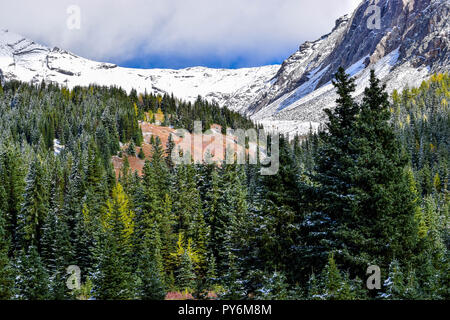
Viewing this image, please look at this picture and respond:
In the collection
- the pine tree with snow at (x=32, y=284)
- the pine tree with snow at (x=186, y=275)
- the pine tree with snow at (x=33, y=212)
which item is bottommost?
the pine tree with snow at (x=186, y=275)

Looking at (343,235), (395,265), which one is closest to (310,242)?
(343,235)

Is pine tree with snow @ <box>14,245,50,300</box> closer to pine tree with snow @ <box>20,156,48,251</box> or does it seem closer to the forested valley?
the forested valley

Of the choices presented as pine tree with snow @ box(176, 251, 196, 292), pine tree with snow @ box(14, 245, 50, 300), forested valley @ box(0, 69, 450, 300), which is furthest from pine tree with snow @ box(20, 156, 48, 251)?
pine tree with snow @ box(14, 245, 50, 300)

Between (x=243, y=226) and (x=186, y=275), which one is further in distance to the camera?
(x=186, y=275)

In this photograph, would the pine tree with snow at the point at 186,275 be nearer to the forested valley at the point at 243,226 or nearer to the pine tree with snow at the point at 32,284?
the forested valley at the point at 243,226

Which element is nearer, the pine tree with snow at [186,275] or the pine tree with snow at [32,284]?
the pine tree with snow at [32,284]

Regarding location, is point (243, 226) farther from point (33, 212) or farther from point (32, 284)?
point (33, 212)

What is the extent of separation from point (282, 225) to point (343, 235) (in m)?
4.68

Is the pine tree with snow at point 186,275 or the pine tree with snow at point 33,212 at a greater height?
the pine tree with snow at point 33,212

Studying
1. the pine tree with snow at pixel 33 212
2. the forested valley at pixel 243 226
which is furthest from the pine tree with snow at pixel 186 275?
the pine tree with snow at pixel 33 212

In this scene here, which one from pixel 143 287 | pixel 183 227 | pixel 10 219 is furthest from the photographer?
pixel 10 219

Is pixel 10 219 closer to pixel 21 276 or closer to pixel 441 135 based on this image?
pixel 21 276

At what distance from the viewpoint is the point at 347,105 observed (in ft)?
77.5

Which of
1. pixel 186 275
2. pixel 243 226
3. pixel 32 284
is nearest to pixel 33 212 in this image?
pixel 186 275
